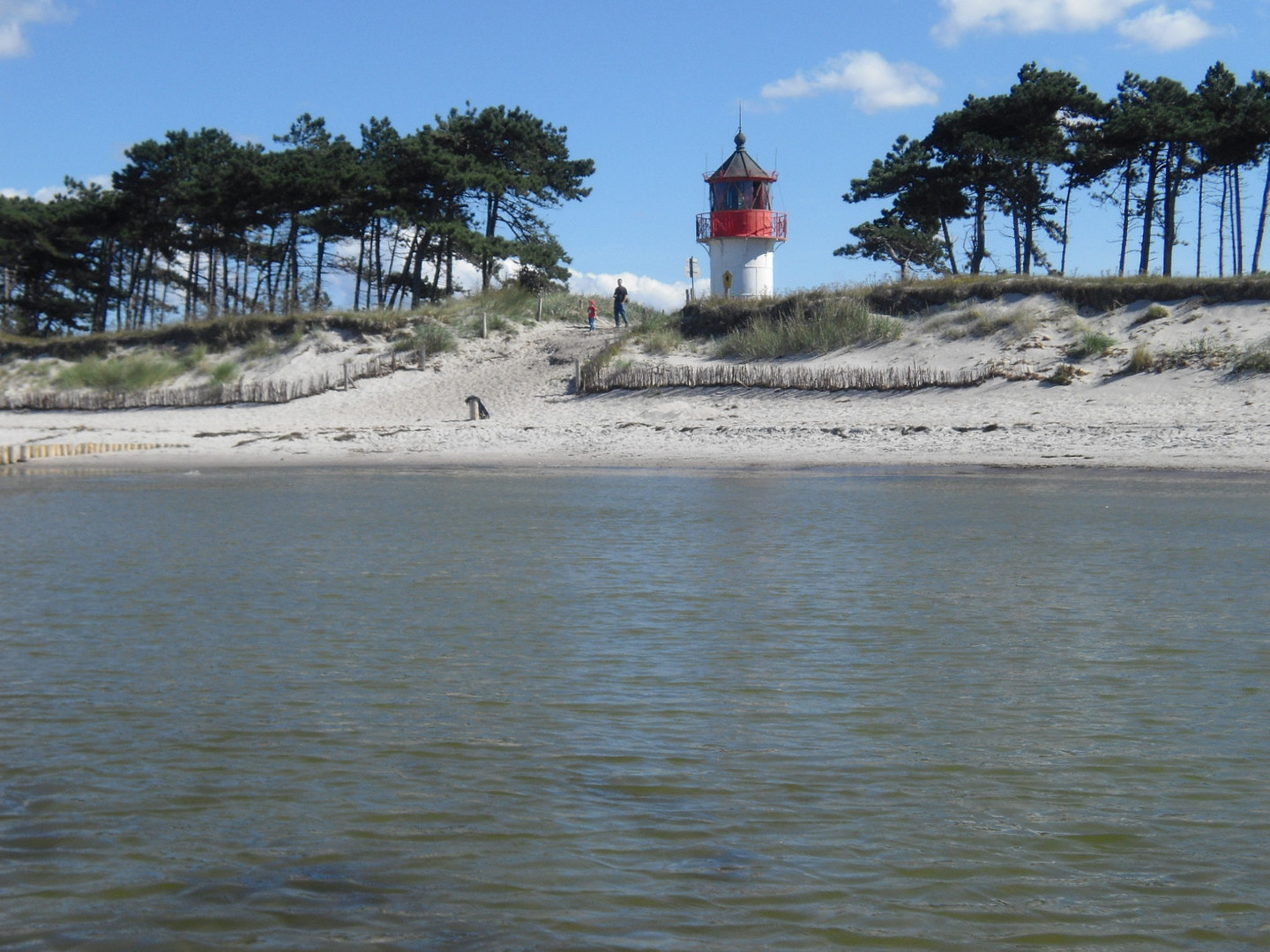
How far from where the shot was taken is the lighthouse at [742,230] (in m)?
39.4

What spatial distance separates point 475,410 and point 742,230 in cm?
1524

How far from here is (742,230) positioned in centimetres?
3931

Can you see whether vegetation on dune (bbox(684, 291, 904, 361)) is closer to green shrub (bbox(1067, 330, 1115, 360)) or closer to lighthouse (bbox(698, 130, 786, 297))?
green shrub (bbox(1067, 330, 1115, 360))

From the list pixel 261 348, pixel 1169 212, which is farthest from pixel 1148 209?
pixel 261 348

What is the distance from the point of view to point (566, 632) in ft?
23.8

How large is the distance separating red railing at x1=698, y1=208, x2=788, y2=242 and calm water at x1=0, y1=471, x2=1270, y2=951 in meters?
29.9

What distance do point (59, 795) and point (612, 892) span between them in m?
2.19

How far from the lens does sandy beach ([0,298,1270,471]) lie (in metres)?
19.9

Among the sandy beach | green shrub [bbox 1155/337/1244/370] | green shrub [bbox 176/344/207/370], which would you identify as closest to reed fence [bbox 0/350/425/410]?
the sandy beach

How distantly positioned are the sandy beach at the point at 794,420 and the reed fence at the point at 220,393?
495 millimetres

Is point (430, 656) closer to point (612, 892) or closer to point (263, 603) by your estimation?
point (263, 603)

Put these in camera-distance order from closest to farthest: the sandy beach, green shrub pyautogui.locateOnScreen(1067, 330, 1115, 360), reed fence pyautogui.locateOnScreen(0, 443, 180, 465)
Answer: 1. the sandy beach
2. green shrub pyautogui.locateOnScreen(1067, 330, 1115, 360)
3. reed fence pyautogui.locateOnScreen(0, 443, 180, 465)

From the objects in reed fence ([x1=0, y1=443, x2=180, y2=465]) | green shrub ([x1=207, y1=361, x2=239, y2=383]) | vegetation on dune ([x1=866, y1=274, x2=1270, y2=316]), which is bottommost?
reed fence ([x1=0, y1=443, x2=180, y2=465])

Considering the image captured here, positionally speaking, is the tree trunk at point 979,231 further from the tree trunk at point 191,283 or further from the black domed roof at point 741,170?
the tree trunk at point 191,283
